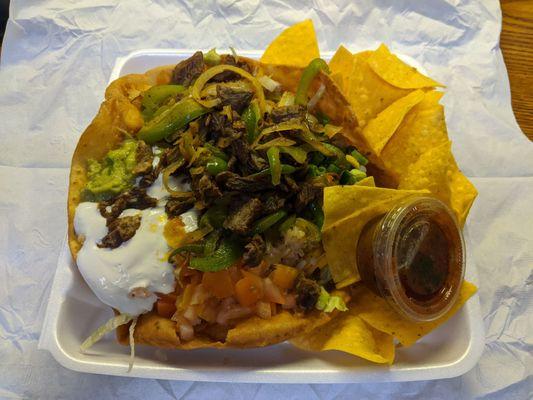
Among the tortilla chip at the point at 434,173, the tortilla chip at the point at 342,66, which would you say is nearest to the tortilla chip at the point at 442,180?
the tortilla chip at the point at 434,173

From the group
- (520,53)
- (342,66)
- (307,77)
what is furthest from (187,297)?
(520,53)

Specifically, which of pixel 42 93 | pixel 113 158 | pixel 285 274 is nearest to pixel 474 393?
pixel 285 274

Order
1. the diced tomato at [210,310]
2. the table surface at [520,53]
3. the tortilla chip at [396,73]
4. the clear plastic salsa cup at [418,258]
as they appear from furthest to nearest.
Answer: the table surface at [520,53] < the tortilla chip at [396,73] < the diced tomato at [210,310] < the clear plastic salsa cup at [418,258]

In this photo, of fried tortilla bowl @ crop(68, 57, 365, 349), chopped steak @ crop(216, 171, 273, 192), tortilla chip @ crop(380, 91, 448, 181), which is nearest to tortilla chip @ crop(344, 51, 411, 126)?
tortilla chip @ crop(380, 91, 448, 181)

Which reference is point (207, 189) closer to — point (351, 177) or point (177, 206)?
point (177, 206)

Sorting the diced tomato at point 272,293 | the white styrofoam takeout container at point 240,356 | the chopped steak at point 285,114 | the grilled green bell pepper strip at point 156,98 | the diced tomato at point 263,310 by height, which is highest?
the chopped steak at point 285,114

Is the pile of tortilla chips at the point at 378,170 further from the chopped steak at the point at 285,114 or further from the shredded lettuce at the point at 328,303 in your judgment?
the chopped steak at the point at 285,114

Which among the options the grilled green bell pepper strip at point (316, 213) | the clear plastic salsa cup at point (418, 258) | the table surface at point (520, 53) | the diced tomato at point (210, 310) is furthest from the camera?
the table surface at point (520, 53)
